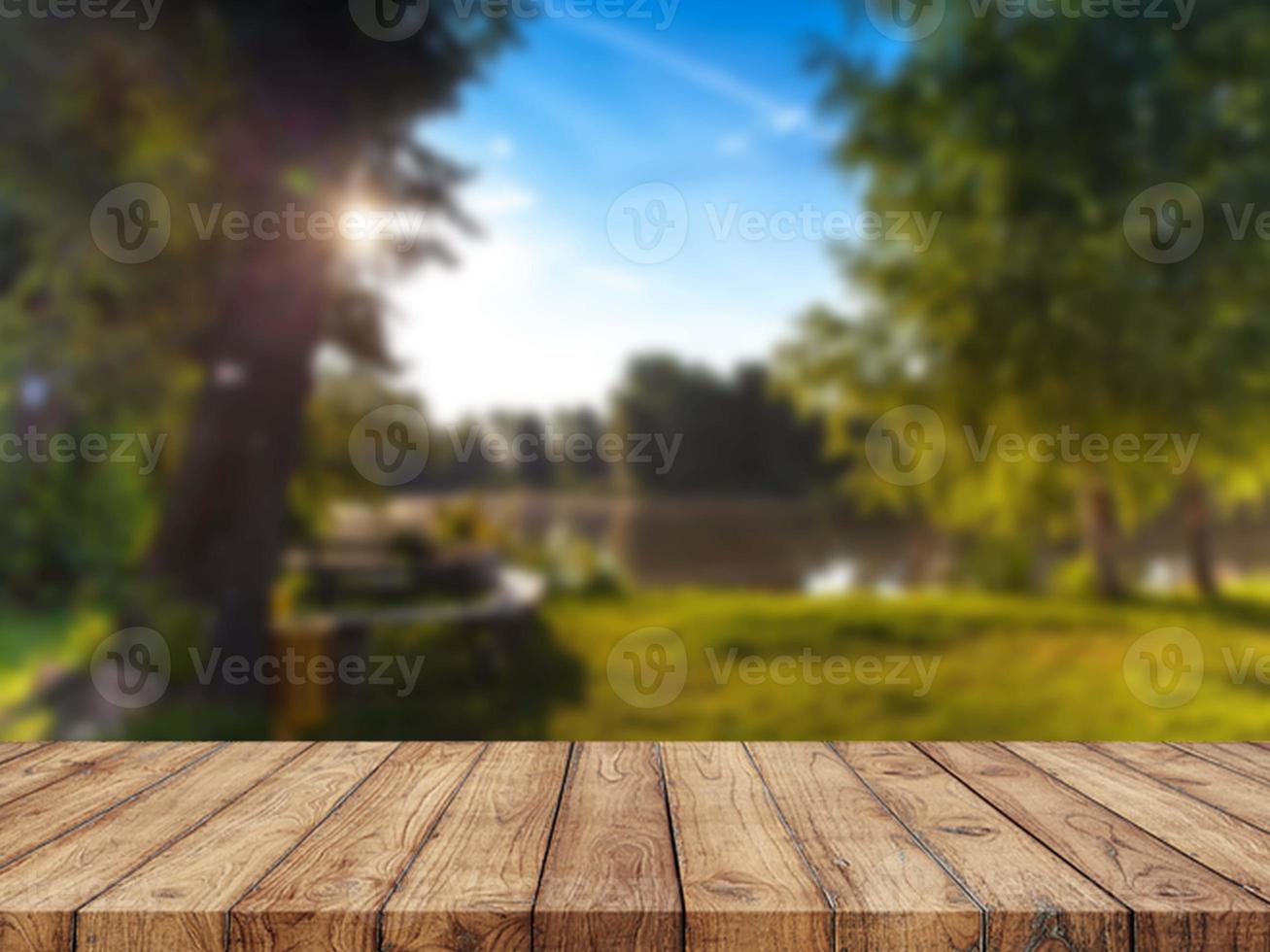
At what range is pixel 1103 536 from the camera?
3039 mm

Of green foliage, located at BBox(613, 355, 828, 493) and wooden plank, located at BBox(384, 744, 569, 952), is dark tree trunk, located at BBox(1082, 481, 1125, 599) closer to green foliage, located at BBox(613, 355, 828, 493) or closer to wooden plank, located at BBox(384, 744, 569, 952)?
green foliage, located at BBox(613, 355, 828, 493)

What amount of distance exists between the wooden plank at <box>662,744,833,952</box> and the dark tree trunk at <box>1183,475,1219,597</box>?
2.21m

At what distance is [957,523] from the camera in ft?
9.98

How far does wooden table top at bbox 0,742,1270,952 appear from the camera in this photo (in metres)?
0.89

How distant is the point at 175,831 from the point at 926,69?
9.14 ft

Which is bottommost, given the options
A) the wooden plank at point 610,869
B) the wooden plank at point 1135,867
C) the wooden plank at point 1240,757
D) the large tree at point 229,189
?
→ the wooden plank at point 1240,757

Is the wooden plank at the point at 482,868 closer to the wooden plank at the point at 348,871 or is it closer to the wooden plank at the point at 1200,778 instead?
the wooden plank at the point at 348,871

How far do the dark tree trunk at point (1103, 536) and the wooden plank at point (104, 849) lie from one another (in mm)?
2395

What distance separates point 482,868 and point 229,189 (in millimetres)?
2389

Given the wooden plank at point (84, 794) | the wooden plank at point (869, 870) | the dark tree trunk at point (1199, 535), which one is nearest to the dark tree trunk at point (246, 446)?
the wooden plank at point (84, 794)

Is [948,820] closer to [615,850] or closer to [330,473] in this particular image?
[615,850]

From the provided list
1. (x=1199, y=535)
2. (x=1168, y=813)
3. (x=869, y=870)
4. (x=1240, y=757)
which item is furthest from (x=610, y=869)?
(x=1199, y=535)

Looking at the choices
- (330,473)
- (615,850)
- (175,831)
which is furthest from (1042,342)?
(175,831)

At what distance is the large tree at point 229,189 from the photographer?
111 inches
